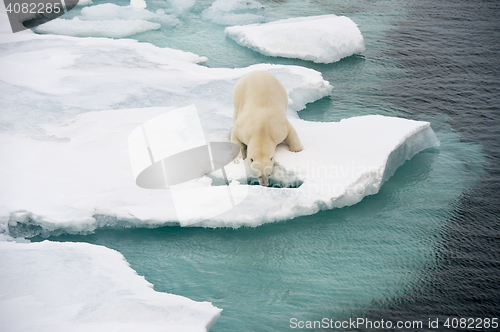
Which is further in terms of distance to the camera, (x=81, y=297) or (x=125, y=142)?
(x=125, y=142)

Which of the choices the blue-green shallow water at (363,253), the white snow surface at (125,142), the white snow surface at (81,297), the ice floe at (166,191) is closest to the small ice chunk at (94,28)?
the white snow surface at (125,142)

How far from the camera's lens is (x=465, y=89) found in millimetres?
7223

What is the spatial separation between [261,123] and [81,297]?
2579mm

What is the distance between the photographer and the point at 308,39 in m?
8.44

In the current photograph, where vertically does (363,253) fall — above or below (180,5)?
below

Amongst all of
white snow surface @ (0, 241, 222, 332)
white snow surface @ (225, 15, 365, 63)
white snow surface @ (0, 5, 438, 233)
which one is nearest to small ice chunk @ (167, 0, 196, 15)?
white snow surface @ (225, 15, 365, 63)

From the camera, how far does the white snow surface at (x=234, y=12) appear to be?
10.4 metres

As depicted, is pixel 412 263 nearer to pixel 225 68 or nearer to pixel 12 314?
pixel 12 314

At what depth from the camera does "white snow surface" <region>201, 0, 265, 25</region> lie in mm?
10352

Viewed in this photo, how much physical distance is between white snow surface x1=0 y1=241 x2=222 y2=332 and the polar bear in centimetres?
179
